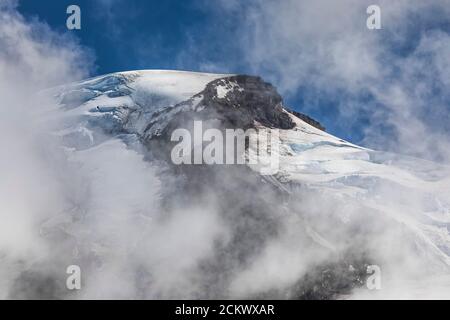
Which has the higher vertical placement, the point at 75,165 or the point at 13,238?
the point at 75,165

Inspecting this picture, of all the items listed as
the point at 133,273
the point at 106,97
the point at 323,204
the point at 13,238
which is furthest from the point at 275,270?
the point at 106,97

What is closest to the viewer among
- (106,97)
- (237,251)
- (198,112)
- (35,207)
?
(237,251)

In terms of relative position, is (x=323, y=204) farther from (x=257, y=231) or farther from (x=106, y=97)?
(x=106, y=97)

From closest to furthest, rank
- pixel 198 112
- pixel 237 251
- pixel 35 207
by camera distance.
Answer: pixel 237 251 < pixel 35 207 < pixel 198 112

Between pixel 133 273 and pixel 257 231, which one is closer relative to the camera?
pixel 133 273

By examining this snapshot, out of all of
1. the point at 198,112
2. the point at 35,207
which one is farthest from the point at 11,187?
the point at 198,112

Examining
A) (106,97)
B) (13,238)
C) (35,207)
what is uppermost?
(106,97)
